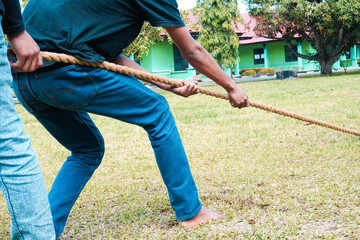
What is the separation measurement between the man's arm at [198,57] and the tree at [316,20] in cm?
2105

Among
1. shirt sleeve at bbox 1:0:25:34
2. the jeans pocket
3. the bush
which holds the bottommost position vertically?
the bush

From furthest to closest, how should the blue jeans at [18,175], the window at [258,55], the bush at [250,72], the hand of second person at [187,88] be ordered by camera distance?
1. the window at [258,55]
2. the bush at [250,72]
3. the hand of second person at [187,88]
4. the blue jeans at [18,175]

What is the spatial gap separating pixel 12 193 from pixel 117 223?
1169 mm

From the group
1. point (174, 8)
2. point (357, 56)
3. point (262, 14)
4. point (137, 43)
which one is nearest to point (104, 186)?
point (174, 8)

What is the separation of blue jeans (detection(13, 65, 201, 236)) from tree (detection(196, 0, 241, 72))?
21.9 m

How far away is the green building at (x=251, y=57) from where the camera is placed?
2850cm

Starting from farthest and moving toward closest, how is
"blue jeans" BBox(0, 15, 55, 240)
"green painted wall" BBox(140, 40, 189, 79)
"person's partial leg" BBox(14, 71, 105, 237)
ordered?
"green painted wall" BBox(140, 40, 189, 79), "person's partial leg" BBox(14, 71, 105, 237), "blue jeans" BBox(0, 15, 55, 240)

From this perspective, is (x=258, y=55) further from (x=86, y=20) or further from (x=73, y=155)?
(x=86, y=20)

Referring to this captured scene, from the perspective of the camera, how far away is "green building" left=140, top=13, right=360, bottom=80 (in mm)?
28500

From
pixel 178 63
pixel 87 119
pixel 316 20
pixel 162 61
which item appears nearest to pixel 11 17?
pixel 87 119

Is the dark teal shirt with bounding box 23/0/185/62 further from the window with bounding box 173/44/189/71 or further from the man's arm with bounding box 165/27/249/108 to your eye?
the window with bounding box 173/44/189/71

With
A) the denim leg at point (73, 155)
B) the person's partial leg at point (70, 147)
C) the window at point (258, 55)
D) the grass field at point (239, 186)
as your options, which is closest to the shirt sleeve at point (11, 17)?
the person's partial leg at point (70, 147)

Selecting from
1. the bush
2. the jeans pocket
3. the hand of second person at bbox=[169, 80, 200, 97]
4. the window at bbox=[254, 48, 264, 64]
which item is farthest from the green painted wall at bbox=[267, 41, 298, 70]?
the jeans pocket

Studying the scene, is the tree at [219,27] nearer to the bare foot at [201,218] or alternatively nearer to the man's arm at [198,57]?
the man's arm at [198,57]
